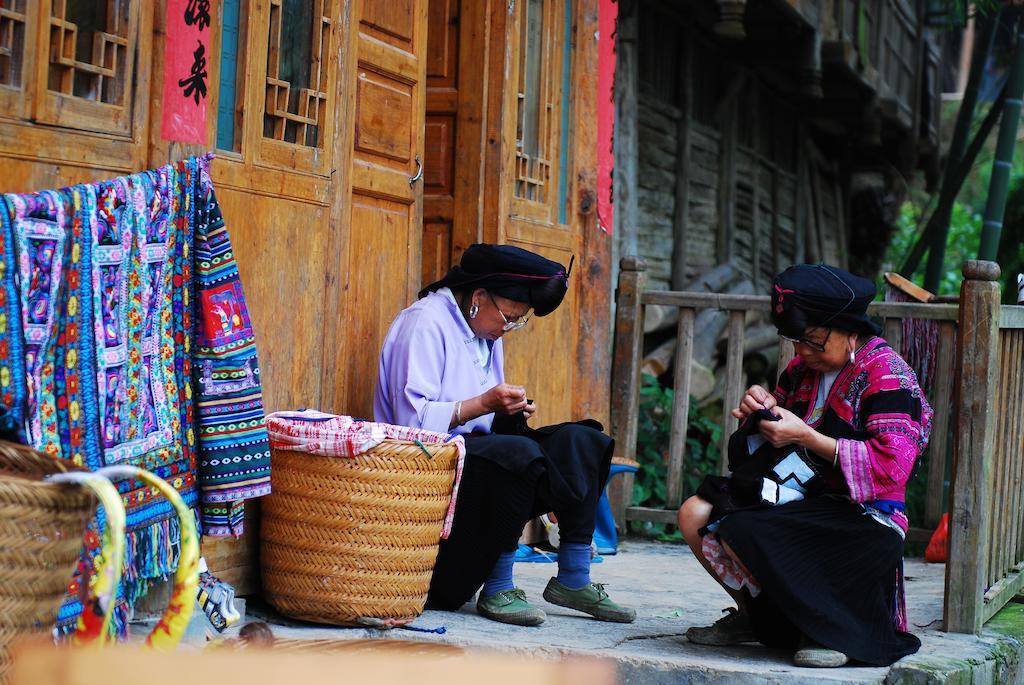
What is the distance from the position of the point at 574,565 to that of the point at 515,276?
103 cm

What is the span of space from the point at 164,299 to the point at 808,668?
214 cm

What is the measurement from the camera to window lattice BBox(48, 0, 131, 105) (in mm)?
3264

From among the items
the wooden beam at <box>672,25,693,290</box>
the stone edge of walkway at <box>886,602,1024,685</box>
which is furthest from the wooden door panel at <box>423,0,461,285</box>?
the wooden beam at <box>672,25,693,290</box>

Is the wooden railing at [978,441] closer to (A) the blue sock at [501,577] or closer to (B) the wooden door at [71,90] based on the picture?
(A) the blue sock at [501,577]

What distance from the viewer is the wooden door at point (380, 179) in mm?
4730

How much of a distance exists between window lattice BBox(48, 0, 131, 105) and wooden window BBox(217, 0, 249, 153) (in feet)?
1.47

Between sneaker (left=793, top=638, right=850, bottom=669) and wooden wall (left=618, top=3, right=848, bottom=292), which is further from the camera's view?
wooden wall (left=618, top=3, right=848, bottom=292)

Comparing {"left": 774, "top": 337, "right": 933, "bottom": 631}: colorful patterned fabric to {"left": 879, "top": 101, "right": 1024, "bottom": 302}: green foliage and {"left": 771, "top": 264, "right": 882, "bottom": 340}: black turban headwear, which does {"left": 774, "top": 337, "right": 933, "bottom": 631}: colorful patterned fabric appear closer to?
{"left": 771, "top": 264, "right": 882, "bottom": 340}: black turban headwear

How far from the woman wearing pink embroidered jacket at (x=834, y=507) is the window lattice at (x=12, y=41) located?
225 centimetres

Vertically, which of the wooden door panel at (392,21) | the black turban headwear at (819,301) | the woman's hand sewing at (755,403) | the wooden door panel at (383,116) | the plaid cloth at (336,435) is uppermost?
the wooden door panel at (392,21)

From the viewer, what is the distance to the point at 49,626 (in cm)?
203

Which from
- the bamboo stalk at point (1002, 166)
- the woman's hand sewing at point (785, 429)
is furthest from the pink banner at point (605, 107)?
the bamboo stalk at point (1002, 166)

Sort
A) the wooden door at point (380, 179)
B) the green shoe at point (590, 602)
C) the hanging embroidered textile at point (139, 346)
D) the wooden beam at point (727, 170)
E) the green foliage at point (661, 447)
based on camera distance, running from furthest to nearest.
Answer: the wooden beam at point (727, 170)
the green foliage at point (661, 447)
the wooden door at point (380, 179)
the green shoe at point (590, 602)
the hanging embroidered textile at point (139, 346)

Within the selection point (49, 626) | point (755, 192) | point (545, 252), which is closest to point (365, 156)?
point (545, 252)
